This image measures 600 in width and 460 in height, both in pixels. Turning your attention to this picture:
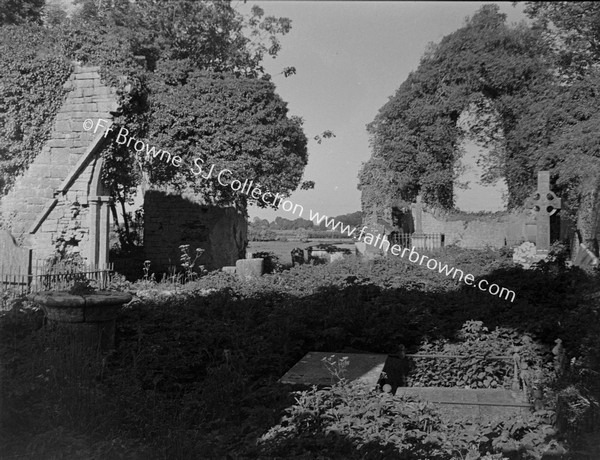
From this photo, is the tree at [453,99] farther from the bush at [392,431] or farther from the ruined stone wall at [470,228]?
the bush at [392,431]

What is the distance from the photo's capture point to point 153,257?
13.4 metres

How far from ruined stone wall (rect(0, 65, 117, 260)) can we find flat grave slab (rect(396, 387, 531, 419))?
25.6 feet

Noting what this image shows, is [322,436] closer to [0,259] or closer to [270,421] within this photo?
[270,421]

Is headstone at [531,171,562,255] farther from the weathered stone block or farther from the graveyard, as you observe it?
the weathered stone block

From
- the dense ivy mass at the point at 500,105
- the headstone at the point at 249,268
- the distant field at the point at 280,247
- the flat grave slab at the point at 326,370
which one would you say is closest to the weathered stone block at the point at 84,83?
the headstone at the point at 249,268

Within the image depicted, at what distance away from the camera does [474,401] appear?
14.3 ft

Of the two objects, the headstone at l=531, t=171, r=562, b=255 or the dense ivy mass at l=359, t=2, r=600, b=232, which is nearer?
the dense ivy mass at l=359, t=2, r=600, b=232

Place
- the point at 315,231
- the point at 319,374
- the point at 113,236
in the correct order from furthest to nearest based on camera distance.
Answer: the point at 315,231, the point at 113,236, the point at 319,374

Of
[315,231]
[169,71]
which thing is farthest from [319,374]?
[315,231]

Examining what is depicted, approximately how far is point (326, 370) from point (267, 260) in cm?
895

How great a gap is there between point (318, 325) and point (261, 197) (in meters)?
5.75

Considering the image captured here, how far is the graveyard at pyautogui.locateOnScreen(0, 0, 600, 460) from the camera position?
3818 mm

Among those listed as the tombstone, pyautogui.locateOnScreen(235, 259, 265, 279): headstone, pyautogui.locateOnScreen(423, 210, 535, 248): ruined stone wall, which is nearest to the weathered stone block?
pyautogui.locateOnScreen(235, 259, 265, 279): headstone

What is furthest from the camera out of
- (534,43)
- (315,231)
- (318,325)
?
(315,231)
